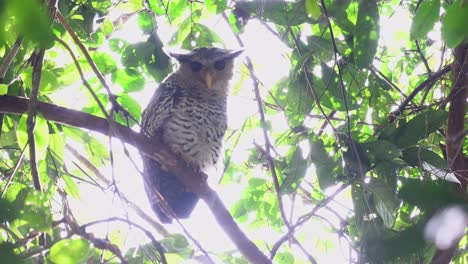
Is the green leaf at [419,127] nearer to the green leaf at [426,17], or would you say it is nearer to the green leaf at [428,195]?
the green leaf at [426,17]

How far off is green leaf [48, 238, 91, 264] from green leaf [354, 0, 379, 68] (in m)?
0.92

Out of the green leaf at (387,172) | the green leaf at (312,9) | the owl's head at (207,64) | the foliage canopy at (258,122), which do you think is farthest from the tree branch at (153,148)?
the owl's head at (207,64)

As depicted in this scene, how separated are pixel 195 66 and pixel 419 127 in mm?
2089

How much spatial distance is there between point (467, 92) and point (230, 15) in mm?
1249

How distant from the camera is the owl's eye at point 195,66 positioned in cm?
392

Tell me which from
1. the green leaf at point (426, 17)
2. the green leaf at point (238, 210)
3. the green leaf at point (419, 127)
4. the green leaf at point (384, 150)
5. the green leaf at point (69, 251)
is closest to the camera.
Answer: the green leaf at point (69, 251)

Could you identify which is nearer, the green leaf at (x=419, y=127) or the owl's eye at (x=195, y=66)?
the green leaf at (x=419, y=127)

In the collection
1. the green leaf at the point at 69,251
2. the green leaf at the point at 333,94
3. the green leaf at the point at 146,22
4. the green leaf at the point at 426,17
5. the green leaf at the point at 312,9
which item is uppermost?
the green leaf at the point at 146,22

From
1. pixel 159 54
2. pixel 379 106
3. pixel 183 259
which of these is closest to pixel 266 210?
pixel 379 106

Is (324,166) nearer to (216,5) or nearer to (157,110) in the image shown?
(216,5)

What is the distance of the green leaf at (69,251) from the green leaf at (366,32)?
0.92m

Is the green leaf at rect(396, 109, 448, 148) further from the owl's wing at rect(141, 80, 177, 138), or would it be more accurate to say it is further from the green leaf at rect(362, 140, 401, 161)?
the owl's wing at rect(141, 80, 177, 138)

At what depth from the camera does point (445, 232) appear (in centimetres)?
53

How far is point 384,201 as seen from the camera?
189 centimetres
